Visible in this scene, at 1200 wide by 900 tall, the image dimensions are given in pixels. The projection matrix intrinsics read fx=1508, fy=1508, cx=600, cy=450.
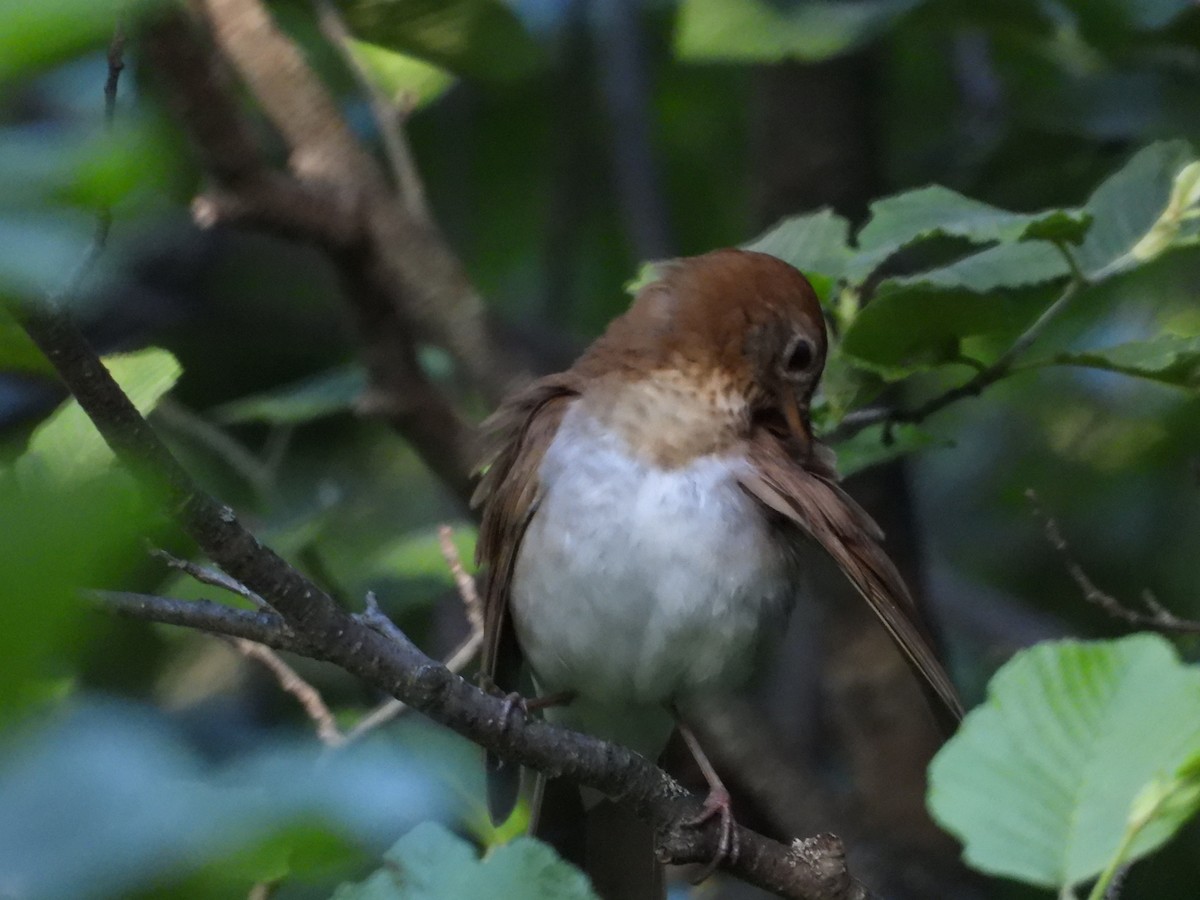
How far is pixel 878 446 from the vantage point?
2.88 meters

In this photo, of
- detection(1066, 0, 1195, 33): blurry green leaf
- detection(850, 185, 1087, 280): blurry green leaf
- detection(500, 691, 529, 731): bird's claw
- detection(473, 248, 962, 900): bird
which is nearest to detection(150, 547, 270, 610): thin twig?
detection(500, 691, 529, 731): bird's claw

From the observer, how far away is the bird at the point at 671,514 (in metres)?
A: 2.68

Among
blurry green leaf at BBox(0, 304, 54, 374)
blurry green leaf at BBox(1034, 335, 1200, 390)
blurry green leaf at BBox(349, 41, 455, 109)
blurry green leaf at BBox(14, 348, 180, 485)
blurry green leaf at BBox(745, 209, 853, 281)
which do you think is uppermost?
blurry green leaf at BBox(0, 304, 54, 374)

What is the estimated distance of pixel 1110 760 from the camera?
118 cm

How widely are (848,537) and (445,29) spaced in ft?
Result: 5.79

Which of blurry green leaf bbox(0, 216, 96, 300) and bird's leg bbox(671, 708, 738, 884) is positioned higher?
blurry green leaf bbox(0, 216, 96, 300)

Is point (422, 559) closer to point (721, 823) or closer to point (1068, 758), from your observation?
point (721, 823)

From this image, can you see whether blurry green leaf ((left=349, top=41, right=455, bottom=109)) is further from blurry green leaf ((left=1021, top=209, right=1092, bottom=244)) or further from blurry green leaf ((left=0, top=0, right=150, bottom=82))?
blurry green leaf ((left=0, top=0, right=150, bottom=82))

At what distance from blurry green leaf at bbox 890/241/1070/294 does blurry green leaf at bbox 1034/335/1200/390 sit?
16 centimetres

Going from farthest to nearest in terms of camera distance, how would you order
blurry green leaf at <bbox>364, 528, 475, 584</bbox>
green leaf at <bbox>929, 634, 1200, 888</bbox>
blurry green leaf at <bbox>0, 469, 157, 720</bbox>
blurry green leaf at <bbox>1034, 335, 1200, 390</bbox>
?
blurry green leaf at <bbox>364, 528, 475, 584</bbox>, blurry green leaf at <bbox>1034, 335, 1200, 390</bbox>, green leaf at <bbox>929, 634, 1200, 888</bbox>, blurry green leaf at <bbox>0, 469, 157, 720</bbox>

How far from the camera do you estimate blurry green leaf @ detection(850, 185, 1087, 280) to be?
232 centimetres

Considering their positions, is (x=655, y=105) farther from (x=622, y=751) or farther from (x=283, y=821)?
(x=283, y=821)

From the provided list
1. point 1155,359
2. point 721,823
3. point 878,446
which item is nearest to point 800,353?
point 878,446

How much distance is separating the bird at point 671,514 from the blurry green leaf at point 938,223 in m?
0.35
